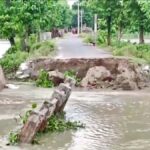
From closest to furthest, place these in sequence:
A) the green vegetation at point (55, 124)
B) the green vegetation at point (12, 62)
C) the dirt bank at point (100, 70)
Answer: the green vegetation at point (55, 124), the dirt bank at point (100, 70), the green vegetation at point (12, 62)

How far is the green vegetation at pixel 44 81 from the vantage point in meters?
23.6

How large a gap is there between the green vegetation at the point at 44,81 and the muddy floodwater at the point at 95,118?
42 cm

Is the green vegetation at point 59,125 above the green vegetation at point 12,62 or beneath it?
above

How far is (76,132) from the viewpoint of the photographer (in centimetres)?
1395

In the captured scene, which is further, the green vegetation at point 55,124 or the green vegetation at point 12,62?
the green vegetation at point 12,62

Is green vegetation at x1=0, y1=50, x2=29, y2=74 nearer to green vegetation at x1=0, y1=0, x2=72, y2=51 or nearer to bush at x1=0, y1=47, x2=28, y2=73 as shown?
bush at x1=0, y1=47, x2=28, y2=73

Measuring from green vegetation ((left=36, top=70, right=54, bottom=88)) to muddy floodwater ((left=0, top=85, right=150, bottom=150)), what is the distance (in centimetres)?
42

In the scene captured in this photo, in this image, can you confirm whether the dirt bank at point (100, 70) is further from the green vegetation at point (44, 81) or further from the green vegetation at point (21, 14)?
the green vegetation at point (21, 14)

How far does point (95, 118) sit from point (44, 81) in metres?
7.88

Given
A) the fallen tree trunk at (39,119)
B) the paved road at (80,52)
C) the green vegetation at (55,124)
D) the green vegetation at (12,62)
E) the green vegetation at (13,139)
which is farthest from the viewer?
the paved road at (80,52)

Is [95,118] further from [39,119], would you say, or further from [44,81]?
[44,81]

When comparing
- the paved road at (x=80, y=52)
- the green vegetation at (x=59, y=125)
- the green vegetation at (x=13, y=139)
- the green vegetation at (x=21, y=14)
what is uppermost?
the green vegetation at (x=21, y=14)

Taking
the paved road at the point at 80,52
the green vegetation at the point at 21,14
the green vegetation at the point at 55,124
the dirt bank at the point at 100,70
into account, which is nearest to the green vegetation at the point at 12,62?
the dirt bank at the point at 100,70

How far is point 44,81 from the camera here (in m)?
23.6
